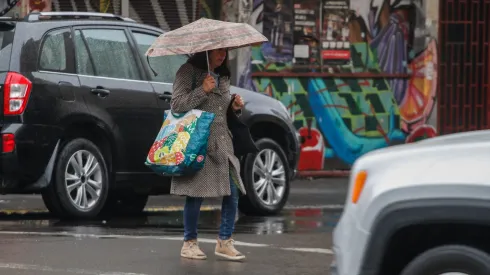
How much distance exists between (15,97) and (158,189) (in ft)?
6.19

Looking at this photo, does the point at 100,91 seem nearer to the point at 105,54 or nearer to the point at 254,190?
the point at 105,54

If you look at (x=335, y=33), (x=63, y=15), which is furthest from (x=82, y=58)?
(x=335, y=33)

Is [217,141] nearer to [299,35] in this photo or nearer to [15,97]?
[15,97]

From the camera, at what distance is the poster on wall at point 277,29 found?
744 inches

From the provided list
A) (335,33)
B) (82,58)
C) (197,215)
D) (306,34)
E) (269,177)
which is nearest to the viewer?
(197,215)

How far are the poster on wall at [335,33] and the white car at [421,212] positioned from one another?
13263 millimetres

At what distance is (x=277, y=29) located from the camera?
18.9 meters

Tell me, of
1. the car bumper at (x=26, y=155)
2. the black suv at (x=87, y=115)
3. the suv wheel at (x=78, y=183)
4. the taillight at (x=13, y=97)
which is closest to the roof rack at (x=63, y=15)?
the black suv at (x=87, y=115)

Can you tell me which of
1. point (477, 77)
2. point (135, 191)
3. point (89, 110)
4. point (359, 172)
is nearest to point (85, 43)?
point (89, 110)

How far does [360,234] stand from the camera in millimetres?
5957

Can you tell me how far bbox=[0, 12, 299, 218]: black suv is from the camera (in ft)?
37.6

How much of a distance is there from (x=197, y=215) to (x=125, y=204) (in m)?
4.17

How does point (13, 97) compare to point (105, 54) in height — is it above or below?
below

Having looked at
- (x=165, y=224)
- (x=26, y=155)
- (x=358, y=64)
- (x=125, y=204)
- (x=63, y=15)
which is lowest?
(x=125, y=204)
